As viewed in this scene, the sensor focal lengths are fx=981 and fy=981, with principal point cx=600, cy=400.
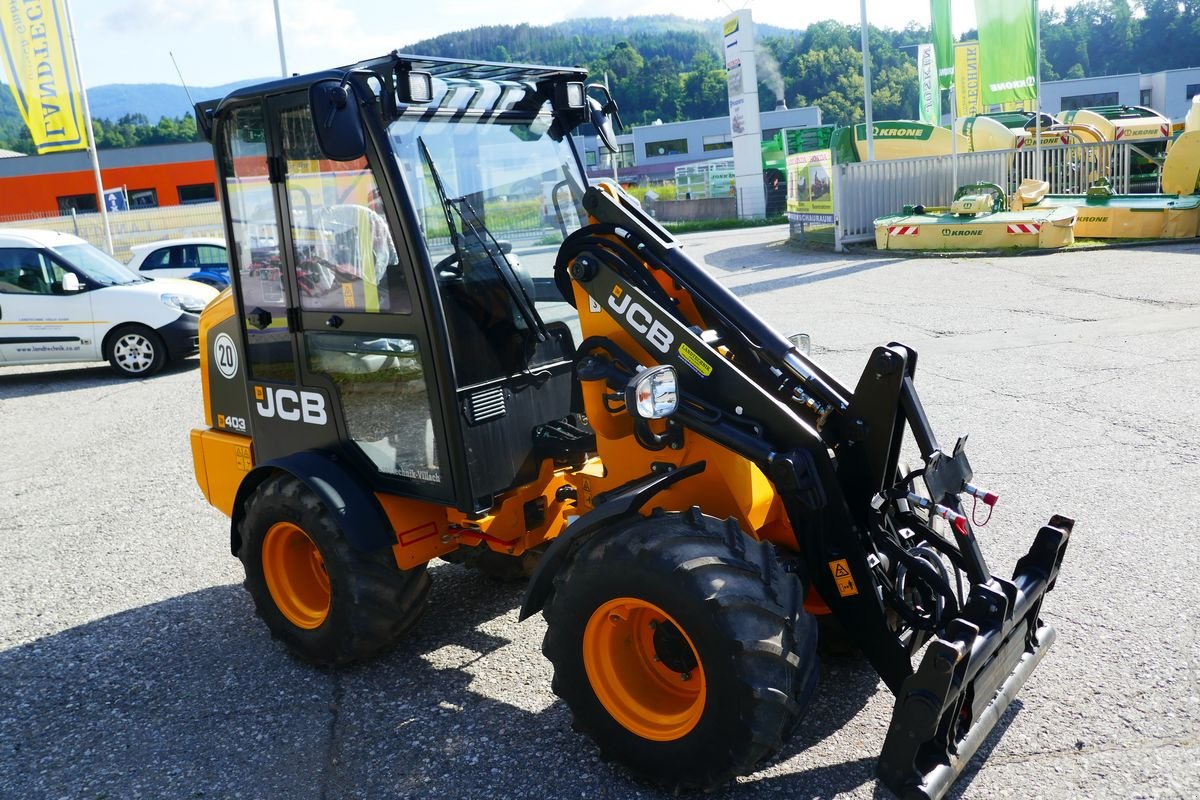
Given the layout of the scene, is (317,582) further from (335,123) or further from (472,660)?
(335,123)

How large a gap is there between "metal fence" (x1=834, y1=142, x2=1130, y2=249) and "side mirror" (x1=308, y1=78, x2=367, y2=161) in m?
18.2

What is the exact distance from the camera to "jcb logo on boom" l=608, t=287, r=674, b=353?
11.3ft

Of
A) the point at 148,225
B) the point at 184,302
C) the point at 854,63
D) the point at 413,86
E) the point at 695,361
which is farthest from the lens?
the point at 854,63

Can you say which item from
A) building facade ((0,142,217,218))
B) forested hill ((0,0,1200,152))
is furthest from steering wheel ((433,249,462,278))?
forested hill ((0,0,1200,152))

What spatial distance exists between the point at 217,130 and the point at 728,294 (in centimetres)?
239

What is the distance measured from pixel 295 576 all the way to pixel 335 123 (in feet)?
6.98

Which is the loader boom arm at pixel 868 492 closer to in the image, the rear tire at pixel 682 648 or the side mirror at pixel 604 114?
the rear tire at pixel 682 648

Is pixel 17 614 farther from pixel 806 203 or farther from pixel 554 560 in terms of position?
pixel 806 203

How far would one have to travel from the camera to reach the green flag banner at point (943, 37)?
22719mm

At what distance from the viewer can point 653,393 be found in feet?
10.5

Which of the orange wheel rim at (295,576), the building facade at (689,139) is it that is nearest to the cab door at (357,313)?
the orange wheel rim at (295,576)

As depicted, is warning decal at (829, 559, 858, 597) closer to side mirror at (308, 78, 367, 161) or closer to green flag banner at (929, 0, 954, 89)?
side mirror at (308, 78, 367, 161)

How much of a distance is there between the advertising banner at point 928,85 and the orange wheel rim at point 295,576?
22988 mm

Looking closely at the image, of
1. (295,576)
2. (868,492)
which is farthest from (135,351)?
(868,492)
